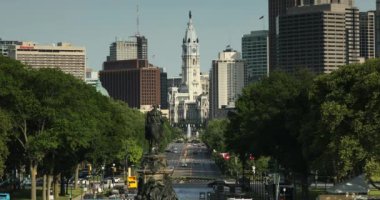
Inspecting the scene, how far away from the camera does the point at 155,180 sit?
50.4 meters

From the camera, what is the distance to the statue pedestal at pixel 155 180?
163ft

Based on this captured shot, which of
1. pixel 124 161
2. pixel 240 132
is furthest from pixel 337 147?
pixel 124 161

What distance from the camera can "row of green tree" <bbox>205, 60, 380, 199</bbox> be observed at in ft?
284

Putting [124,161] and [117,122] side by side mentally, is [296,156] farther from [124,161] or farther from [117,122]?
[124,161]

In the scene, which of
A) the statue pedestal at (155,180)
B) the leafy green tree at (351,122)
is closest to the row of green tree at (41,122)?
the leafy green tree at (351,122)

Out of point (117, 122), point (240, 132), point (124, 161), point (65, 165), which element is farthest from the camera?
point (124, 161)

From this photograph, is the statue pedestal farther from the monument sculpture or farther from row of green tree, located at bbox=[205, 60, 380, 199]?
row of green tree, located at bbox=[205, 60, 380, 199]

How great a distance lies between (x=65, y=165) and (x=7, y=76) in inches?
493

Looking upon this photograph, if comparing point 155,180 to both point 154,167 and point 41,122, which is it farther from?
point 41,122

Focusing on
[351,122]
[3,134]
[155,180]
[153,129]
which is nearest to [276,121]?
[351,122]

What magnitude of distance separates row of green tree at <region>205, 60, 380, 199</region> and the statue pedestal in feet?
114

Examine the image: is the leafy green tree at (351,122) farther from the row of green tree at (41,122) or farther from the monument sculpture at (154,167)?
the monument sculpture at (154,167)

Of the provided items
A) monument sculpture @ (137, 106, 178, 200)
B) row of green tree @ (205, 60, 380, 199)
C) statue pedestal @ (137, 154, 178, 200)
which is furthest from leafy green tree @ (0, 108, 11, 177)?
monument sculpture @ (137, 106, 178, 200)

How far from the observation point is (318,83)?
96.9 metres
